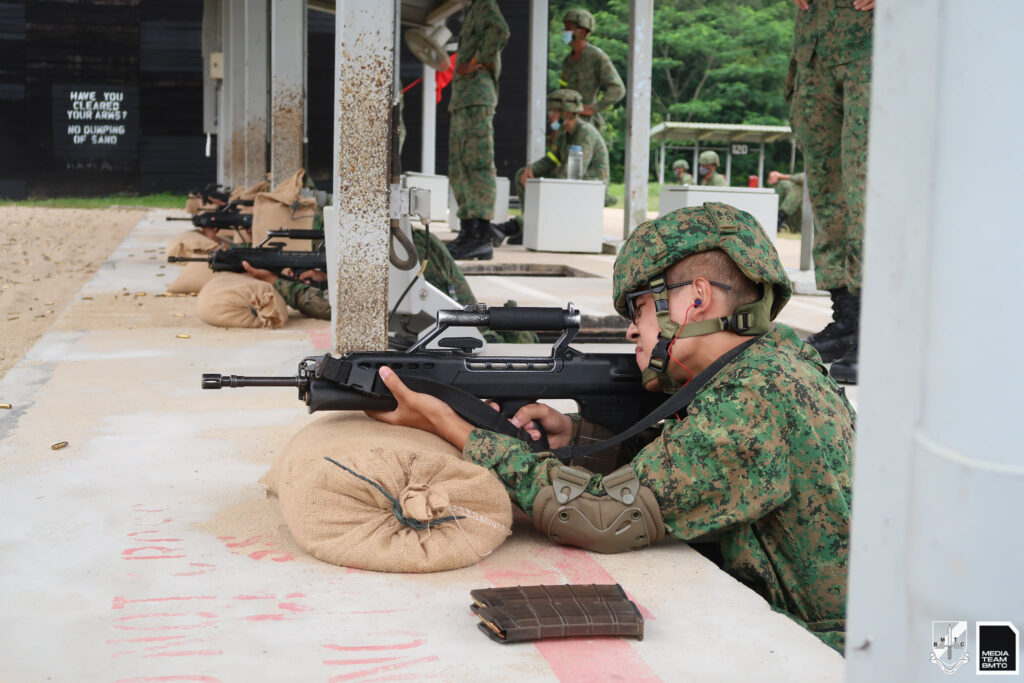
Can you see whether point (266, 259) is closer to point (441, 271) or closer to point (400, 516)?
point (441, 271)

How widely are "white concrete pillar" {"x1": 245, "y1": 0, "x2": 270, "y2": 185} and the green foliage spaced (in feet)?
73.6

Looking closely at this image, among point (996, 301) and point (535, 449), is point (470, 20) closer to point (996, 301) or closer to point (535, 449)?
point (535, 449)

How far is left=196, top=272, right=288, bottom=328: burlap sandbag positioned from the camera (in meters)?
6.28

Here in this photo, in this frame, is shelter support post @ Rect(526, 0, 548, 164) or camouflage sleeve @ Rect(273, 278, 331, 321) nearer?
camouflage sleeve @ Rect(273, 278, 331, 321)

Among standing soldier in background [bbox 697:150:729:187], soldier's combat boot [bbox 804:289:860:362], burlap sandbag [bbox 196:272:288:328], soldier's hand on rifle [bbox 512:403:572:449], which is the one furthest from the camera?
standing soldier in background [bbox 697:150:729:187]

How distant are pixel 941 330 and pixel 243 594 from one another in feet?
5.65

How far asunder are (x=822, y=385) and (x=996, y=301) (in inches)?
63.1

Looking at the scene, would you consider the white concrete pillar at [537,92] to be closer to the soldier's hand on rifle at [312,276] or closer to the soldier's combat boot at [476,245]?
the soldier's combat boot at [476,245]

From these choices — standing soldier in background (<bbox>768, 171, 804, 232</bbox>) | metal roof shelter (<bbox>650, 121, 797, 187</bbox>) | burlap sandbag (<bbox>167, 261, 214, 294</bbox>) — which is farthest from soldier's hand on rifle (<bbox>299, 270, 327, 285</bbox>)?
metal roof shelter (<bbox>650, 121, 797, 187</bbox>)

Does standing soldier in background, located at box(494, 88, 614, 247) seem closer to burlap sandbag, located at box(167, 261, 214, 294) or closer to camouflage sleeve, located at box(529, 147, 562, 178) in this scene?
camouflage sleeve, located at box(529, 147, 562, 178)

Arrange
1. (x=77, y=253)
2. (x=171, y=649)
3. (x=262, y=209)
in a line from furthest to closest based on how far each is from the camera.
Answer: (x=77, y=253) → (x=262, y=209) → (x=171, y=649)

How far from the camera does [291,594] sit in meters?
2.31

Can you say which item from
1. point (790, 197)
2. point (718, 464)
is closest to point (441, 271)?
point (718, 464)

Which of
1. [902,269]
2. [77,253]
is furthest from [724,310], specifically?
[77,253]
